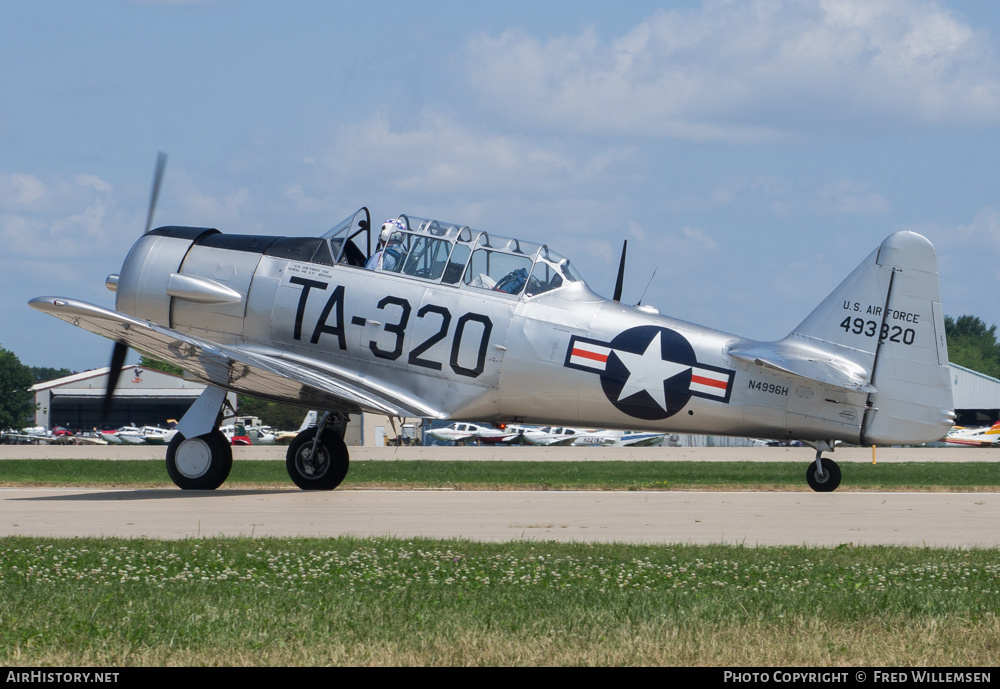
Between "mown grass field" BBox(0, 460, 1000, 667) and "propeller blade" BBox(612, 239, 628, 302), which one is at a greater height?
"propeller blade" BBox(612, 239, 628, 302)

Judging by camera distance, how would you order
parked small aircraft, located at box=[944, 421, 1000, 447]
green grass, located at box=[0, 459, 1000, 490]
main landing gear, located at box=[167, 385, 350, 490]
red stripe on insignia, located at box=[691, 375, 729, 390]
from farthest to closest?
1. parked small aircraft, located at box=[944, 421, 1000, 447]
2. green grass, located at box=[0, 459, 1000, 490]
3. main landing gear, located at box=[167, 385, 350, 490]
4. red stripe on insignia, located at box=[691, 375, 729, 390]

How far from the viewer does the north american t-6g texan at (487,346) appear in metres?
14.5

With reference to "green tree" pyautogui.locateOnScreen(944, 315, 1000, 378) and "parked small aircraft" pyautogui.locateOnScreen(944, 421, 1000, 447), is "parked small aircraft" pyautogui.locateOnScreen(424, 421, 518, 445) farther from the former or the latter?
"green tree" pyautogui.locateOnScreen(944, 315, 1000, 378)

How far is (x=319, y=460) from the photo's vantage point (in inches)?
633

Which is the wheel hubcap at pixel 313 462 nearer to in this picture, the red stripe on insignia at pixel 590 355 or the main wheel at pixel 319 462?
the main wheel at pixel 319 462

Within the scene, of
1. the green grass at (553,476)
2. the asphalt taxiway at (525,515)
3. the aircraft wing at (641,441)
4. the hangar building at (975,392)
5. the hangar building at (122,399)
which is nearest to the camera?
the asphalt taxiway at (525,515)

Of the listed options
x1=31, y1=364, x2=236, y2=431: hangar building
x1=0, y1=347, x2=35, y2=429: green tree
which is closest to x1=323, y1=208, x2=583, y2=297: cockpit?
x1=31, y1=364, x2=236, y2=431: hangar building

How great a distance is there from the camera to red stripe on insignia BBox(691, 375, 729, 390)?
14469 millimetres

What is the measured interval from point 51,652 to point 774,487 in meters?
14.6

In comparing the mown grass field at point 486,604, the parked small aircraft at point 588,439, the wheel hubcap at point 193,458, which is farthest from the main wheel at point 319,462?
the parked small aircraft at point 588,439

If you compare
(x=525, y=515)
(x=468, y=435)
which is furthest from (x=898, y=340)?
(x=468, y=435)

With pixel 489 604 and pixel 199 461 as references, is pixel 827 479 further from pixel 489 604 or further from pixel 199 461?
pixel 489 604

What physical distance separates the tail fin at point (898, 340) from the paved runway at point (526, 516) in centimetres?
107
